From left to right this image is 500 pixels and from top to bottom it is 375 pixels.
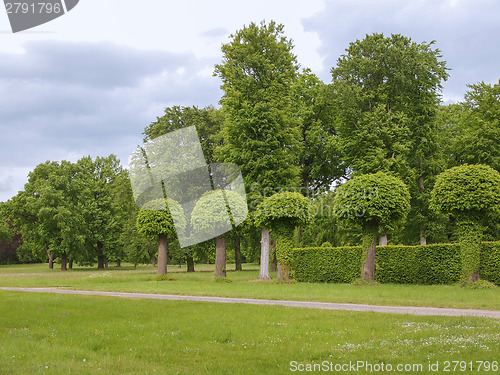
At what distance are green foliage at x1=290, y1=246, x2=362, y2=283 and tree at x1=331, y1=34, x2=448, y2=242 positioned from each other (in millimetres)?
5700

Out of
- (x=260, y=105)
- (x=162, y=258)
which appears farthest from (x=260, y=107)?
(x=162, y=258)

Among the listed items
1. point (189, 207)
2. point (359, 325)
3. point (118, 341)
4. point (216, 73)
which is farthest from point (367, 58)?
point (118, 341)

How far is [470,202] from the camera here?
2170 cm

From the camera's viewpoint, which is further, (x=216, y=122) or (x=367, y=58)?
(x=216, y=122)

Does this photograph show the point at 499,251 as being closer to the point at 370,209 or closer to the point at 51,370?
the point at 370,209

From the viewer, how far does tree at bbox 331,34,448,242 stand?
95.0 ft

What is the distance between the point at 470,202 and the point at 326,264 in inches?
386

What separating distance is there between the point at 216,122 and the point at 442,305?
30895 mm

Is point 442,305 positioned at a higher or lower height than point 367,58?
lower

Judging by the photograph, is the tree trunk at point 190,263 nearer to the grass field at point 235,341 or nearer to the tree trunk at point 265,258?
the tree trunk at point 265,258

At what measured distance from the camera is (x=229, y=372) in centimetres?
696

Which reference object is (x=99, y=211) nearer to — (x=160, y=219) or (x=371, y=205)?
(x=160, y=219)

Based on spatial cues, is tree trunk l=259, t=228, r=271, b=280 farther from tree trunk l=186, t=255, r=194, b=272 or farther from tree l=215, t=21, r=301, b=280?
tree trunk l=186, t=255, r=194, b=272

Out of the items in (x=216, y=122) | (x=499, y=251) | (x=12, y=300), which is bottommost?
(x=12, y=300)
